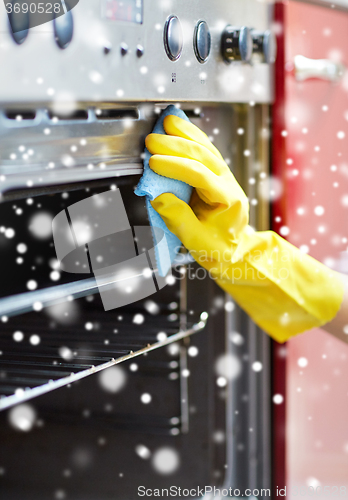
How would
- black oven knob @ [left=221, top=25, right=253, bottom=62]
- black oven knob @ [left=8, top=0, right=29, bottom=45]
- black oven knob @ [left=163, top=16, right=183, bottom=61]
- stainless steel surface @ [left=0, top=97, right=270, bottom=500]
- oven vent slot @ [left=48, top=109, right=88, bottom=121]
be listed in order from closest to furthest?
black oven knob @ [left=8, top=0, right=29, bottom=45]
oven vent slot @ [left=48, top=109, right=88, bottom=121]
black oven knob @ [left=163, top=16, right=183, bottom=61]
black oven knob @ [left=221, top=25, right=253, bottom=62]
stainless steel surface @ [left=0, top=97, right=270, bottom=500]

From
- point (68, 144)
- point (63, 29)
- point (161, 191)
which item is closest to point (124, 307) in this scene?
point (161, 191)

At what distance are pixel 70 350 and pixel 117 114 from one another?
394mm

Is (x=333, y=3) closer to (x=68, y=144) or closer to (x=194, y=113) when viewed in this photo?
(x=194, y=113)

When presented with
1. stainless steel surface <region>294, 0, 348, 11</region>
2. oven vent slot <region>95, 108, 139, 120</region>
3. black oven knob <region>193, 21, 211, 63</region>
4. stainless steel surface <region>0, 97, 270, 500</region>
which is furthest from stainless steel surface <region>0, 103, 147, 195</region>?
stainless steel surface <region>294, 0, 348, 11</region>

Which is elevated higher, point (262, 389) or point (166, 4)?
point (166, 4)

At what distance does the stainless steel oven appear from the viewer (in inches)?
23.2

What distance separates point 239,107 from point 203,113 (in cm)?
10

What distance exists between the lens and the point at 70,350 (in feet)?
2.99

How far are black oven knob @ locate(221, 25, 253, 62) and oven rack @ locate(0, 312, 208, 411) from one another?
44 centimetres

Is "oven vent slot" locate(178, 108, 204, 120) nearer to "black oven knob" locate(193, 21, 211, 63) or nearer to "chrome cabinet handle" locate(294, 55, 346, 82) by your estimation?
"black oven knob" locate(193, 21, 211, 63)

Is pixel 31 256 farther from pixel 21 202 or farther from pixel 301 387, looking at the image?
pixel 301 387

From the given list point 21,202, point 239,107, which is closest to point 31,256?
point 21,202

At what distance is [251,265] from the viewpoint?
0.97m

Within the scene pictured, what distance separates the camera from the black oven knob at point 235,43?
84cm
